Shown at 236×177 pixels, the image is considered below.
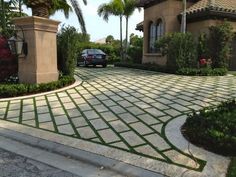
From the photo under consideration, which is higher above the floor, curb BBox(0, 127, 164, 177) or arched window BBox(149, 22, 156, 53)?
arched window BBox(149, 22, 156, 53)

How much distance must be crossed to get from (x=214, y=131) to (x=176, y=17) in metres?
13.8

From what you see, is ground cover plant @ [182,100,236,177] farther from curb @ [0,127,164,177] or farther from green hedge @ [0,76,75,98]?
green hedge @ [0,76,75,98]

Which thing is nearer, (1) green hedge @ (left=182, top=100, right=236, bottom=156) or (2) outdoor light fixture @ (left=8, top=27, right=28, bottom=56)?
(1) green hedge @ (left=182, top=100, right=236, bottom=156)

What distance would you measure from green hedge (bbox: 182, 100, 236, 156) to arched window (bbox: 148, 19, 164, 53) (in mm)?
13221

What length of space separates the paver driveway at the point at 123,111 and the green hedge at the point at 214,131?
47cm

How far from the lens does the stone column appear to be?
32.3ft

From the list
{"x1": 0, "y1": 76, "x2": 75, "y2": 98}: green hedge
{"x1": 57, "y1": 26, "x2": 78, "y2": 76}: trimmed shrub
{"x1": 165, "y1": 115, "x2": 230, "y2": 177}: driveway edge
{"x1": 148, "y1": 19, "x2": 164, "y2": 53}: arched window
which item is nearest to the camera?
{"x1": 165, "y1": 115, "x2": 230, "y2": 177}: driveway edge

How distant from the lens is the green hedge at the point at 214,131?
172 inches

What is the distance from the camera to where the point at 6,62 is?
1026 cm

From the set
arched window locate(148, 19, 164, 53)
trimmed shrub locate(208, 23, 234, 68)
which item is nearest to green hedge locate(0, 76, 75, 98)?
trimmed shrub locate(208, 23, 234, 68)

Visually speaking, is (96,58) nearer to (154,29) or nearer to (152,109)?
(154,29)

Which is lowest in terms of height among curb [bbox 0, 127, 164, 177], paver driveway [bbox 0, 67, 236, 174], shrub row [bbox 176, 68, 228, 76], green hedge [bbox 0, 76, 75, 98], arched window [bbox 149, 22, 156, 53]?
curb [bbox 0, 127, 164, 177]

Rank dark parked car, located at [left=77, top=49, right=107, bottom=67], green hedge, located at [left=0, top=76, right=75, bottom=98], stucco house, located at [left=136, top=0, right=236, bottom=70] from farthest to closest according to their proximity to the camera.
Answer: dark parked car, located at [left=77, top=49, right=107, bottom=67]
stucco house, located at [left=136, top=0, right=236, bottom=70]
green hedge, located at [left=0, top=76, right=75, bottom=98]

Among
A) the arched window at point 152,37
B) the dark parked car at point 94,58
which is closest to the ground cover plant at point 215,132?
the arched window at point 152,37
